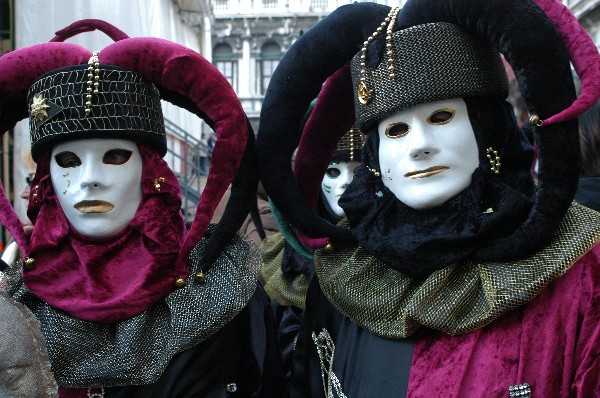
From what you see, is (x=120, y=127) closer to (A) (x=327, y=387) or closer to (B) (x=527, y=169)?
(A) (x=327, y=387)

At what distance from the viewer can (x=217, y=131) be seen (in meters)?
1.81

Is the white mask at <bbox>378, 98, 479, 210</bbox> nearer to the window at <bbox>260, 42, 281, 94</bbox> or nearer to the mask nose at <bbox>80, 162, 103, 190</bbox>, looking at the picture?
the mask nose at <bbox>80, 162, 103, 190</bbox>

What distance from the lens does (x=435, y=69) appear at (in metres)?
1.50

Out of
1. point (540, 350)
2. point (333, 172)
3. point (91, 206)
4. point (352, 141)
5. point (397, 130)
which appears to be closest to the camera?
point (540, 350)

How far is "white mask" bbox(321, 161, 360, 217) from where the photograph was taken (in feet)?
9.08

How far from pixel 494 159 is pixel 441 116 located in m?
0.18

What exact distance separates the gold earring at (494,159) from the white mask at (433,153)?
0.12ft

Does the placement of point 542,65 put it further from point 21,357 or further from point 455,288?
point 21,357

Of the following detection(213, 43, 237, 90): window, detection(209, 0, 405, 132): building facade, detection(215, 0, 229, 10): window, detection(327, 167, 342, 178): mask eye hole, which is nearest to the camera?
detection(327, 167, 342, 178): mask eye hole

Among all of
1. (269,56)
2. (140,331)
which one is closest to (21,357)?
(140,331)

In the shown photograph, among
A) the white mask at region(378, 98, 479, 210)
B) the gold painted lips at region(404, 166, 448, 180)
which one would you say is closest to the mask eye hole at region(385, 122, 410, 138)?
the white mask at region(378, 98, 479, 210)

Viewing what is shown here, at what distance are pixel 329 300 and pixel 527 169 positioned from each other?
0.71 meters

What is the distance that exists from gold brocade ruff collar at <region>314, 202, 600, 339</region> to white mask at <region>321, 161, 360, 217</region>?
1.06m

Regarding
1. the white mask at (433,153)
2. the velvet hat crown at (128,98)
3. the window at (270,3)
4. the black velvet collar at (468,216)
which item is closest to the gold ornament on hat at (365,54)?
the white mask at (433,153)
